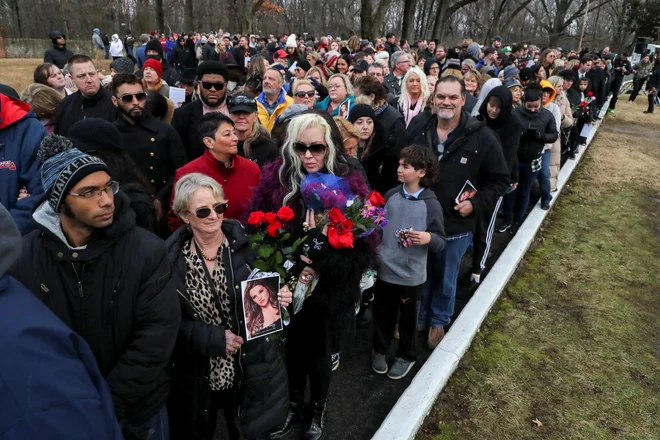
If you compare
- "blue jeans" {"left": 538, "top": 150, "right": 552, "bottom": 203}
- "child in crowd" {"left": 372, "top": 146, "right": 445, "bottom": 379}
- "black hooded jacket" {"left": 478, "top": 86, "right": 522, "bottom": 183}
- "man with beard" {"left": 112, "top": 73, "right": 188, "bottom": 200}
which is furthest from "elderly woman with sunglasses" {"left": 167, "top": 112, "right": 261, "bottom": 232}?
"blue jeans" {"left": 538, "top": 150, "right": 552, "bottom": 203}

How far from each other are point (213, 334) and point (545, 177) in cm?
632

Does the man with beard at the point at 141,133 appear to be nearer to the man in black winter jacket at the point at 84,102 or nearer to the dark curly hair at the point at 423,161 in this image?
the man in black winter jacket at the point at 84,102

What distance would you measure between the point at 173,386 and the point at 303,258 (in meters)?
1.07

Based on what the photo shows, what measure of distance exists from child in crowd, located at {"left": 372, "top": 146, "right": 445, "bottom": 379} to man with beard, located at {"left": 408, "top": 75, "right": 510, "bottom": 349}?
0.43 m

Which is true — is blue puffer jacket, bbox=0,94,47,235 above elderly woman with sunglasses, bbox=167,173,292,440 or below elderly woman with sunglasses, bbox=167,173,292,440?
above

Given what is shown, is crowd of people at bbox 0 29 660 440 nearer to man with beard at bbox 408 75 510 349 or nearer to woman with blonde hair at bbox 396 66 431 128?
man with beard at bbox 408 75 510 349

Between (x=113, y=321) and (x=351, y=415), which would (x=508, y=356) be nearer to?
(x=351, y=415)

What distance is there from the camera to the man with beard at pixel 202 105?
4.51 metres

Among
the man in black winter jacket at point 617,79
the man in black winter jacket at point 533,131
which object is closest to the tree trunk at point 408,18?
the man in black winter jacket at point 617,79

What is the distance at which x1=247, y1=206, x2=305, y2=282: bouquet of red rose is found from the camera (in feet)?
7.91

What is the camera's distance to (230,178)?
10.9 ft

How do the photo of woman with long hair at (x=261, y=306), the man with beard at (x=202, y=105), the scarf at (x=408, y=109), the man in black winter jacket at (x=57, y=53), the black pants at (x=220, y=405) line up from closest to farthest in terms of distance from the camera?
the photo of woman with long hair at (x=261, y=306) → the black pants at (x=220, y=405) → the man with beard at (x=202, y=105) → the scarf at (x=408, y=109) → the man in black winter jacket at (x=57, y=53)

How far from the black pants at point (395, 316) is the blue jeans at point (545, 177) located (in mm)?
4452

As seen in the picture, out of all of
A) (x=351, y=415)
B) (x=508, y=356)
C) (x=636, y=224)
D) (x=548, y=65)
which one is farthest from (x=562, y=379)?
(x=548, y=65)
